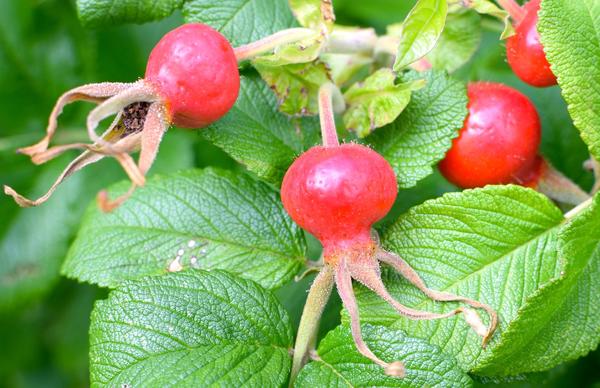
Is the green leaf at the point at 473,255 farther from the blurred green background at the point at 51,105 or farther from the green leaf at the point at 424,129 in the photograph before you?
the blurred green background at the point at 51,105

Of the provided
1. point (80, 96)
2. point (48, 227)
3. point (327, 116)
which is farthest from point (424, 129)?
point (48, 227)

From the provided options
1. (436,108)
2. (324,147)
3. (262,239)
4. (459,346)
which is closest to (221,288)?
(262,239)

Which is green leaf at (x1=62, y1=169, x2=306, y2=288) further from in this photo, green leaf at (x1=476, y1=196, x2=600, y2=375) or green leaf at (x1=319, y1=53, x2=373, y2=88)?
green leaf at (x1=476, y1=196, x2=600, y2=375)

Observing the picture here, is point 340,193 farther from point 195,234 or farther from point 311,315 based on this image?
point 195,234

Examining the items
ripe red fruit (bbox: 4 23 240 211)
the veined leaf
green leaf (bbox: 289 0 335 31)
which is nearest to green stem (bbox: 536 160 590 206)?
green leaf (bbox: 289 0 335 31)

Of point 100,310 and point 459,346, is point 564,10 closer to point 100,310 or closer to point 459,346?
point 459,346
